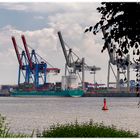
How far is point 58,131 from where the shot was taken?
59.5 ft

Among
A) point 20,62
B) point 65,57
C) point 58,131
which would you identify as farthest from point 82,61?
point 58,131

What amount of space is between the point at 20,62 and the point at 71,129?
171 metres

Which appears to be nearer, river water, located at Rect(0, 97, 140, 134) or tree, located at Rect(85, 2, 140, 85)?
tree, located at Rect(85, 2, 140, 85)

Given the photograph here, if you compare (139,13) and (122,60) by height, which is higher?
(139,13)

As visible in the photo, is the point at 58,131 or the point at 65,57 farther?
the point at 65,57

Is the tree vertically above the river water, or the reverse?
the tree

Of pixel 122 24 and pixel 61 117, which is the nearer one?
pixel 122 24

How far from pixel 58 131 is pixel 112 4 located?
249 inches

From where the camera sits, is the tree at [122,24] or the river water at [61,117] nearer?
the tree at [122,24]

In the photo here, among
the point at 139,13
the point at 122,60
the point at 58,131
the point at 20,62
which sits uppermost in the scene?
the point at 20,62

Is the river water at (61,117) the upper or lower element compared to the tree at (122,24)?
lower

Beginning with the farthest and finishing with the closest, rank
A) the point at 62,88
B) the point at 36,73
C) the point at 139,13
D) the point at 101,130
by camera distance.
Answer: the point at 62,88
the point at 36,73
the point at 101,130
the point at 139,13

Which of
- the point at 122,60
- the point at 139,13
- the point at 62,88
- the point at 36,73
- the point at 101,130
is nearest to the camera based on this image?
the point at 139,13

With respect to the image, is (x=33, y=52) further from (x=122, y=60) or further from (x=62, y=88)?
(x=122, y=60)
